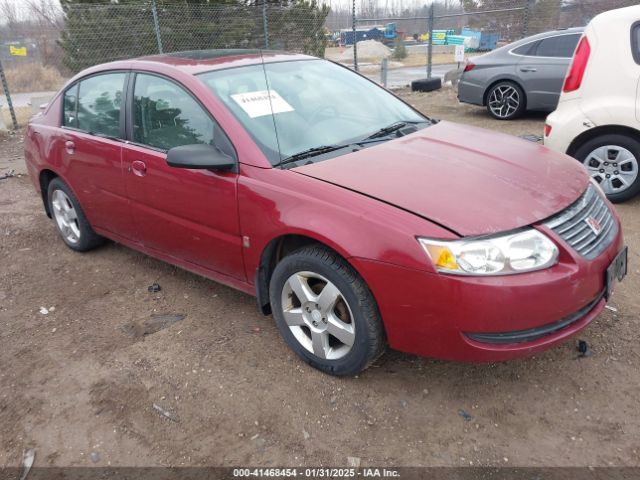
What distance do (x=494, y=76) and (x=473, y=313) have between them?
25.8 feet

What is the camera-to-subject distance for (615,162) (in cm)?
462

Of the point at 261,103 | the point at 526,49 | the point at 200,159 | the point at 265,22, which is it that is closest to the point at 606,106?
the point at 261,103

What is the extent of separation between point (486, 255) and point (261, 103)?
62.2 inches

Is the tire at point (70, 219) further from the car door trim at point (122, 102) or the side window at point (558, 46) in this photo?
the side window at point (558, 46)

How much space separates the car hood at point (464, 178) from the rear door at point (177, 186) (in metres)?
0.57

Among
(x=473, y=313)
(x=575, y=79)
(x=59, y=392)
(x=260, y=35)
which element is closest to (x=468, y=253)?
(x=473, y=313)

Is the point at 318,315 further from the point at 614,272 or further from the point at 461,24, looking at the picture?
the point at 461,24

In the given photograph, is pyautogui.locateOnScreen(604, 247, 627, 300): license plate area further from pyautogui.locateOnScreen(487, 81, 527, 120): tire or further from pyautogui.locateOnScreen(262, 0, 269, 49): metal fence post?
pyautogui.locateOnScreen(262, 0, 269, 49): metal fence post

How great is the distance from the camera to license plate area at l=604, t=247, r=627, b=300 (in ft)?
7.82

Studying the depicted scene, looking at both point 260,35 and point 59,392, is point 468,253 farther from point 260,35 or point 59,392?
point 260,35

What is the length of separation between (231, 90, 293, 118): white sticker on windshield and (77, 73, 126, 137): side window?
1.07 meters

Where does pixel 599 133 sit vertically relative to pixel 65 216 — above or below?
above

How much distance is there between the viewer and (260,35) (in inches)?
484

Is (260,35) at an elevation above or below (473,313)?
above
